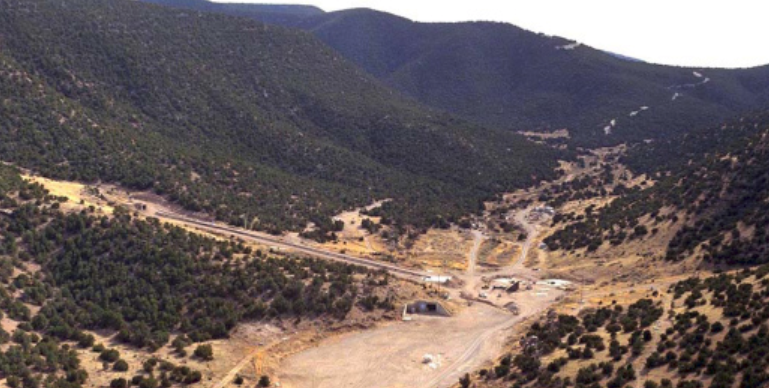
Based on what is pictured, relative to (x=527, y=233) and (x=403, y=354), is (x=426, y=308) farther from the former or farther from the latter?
(x=527, y=233)

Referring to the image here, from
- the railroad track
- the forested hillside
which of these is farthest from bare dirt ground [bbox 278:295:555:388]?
the forested hillside

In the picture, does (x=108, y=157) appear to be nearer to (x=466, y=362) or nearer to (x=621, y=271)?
(x=466, y=362)

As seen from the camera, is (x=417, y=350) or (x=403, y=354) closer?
(x=403, y=354)

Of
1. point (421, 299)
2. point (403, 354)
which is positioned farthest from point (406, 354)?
point (421, 299)

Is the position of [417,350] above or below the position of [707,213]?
below

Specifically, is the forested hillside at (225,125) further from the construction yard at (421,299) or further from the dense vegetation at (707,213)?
the dense vegetation at (707,213)

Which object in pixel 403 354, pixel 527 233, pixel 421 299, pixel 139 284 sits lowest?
pixel 403 354

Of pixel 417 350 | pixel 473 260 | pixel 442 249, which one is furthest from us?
pixel 442 249

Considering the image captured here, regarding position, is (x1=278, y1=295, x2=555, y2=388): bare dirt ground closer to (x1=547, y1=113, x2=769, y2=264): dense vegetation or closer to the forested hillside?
(x1=547, y1=113, x2=769, y2=264): dense vegetation

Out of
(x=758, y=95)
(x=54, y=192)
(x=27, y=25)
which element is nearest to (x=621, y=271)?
(x=54, y=192)
